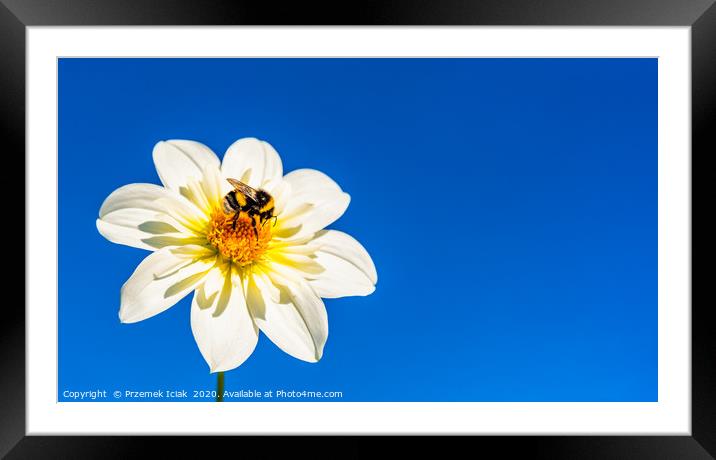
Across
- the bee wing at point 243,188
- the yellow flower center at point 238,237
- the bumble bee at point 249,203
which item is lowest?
the yellow flower center at point 238,237

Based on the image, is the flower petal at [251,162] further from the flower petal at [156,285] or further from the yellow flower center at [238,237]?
the flower petal at [156,285]

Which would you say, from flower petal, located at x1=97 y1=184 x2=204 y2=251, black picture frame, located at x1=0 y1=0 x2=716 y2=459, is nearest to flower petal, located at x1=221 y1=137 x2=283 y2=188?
flower petal, located at x1=97 y1=184 x2=204 y2=251

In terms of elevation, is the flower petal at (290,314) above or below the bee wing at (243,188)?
below

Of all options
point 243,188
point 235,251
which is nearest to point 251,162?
point 243,188

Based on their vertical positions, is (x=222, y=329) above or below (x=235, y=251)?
below

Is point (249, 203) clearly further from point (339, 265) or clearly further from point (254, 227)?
point (339, 265)

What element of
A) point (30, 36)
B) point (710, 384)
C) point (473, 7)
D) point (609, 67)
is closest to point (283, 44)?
point (473, 7)

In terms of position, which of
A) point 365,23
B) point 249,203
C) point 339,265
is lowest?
point 339,265

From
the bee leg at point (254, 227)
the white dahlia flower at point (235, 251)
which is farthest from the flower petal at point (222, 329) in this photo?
the bee leg at point (254, 227)
